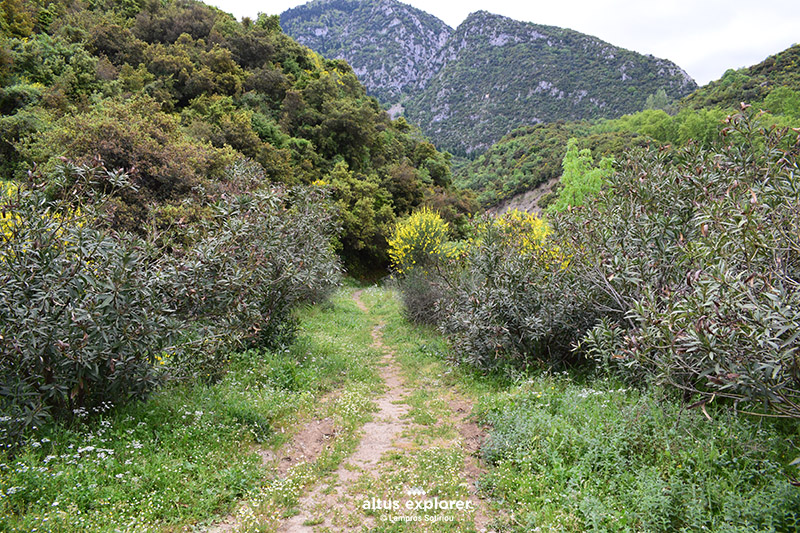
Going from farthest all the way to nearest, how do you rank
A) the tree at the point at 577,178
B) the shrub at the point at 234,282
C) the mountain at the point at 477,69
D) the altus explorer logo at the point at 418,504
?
the mountain at the point at 477,69
the tree at the point at 577,178
the shrub at the point at 234,282
the altus explorer logo at the point at 418,504

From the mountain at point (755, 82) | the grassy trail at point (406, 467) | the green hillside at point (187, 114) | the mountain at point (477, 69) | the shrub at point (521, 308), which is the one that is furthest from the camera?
the mountain at point (477, 69)

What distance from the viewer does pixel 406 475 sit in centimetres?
382

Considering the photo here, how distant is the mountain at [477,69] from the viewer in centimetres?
8481

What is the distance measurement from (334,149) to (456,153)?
68.3 meters

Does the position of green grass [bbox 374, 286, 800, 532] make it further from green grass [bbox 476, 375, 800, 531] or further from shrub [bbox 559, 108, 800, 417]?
shrub [bbox 559, 108, 800, 417]

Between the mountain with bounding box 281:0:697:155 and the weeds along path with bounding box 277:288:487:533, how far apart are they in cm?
8775

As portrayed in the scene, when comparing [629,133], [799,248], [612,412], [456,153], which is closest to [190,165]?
[612,412]

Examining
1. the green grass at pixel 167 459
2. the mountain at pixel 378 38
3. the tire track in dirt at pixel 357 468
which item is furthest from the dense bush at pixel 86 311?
the mountain at pixel 378 38

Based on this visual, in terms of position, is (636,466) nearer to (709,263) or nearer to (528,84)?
(709,263)

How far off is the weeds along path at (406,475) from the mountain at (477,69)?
87752mm

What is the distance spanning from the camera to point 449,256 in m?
12.7

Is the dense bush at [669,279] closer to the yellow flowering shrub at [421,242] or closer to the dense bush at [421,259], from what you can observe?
the dense bush at [421,259]

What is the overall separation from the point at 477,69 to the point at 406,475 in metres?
118

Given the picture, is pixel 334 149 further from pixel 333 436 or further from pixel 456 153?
pixel 456 153
